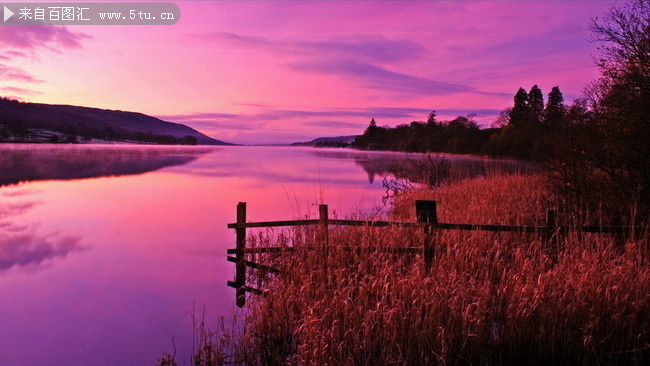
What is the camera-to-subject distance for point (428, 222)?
920cm

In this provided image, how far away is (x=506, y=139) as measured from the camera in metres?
71.9

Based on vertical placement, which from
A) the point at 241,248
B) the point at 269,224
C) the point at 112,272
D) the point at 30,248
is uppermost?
the point at 269,224

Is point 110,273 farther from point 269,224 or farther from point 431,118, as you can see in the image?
point 431,118

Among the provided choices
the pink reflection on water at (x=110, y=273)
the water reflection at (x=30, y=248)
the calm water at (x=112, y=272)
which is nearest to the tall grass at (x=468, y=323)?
the calm water at (x=112, y=272)

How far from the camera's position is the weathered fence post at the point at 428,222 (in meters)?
9.09

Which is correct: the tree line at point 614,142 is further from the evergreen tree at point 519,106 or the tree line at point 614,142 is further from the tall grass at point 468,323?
the evergreen tree at point 519,106

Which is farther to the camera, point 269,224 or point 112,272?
point 112,272

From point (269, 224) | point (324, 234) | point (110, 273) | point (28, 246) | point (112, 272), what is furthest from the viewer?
point (28, 246)

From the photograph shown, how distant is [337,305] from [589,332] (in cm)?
393

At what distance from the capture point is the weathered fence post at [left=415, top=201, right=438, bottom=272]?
29.8 ft

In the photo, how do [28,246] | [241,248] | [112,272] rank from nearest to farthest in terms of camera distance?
[241,248], [112,272], [28,246]

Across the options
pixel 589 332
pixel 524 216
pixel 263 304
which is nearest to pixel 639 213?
pixel 524 216

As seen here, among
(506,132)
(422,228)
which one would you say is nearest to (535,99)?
(506,132)

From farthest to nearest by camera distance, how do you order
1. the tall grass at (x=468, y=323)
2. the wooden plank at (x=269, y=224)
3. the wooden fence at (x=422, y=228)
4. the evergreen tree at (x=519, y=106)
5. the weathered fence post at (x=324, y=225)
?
the evergreen tree at (x=519, y=106)
the wooden plank at (x=269, y=224)
the weathered fence post at (x=324, y=225)
the wooden fence at (x=422, y=228)
the tall grass at (x=468, y=323)
